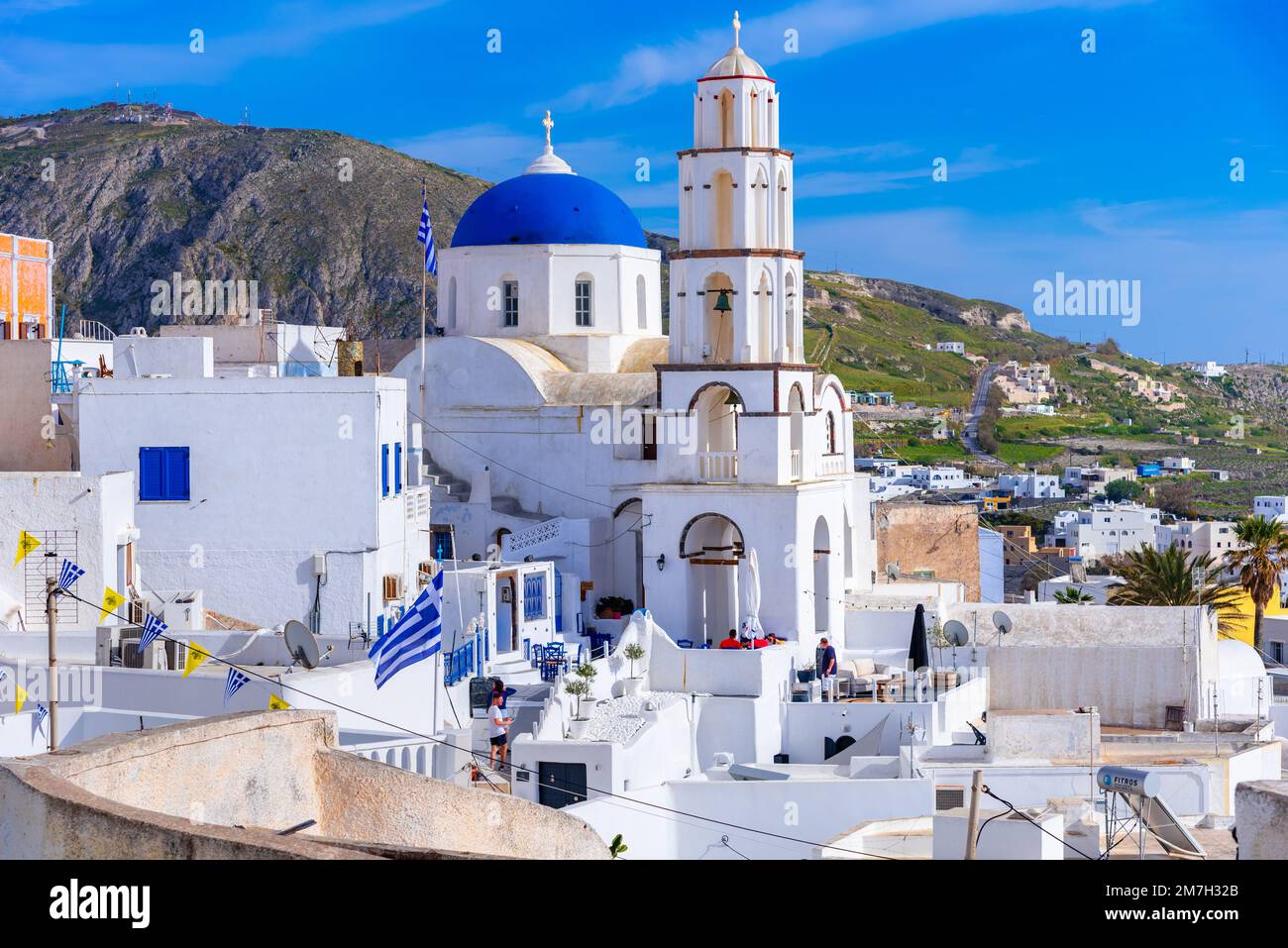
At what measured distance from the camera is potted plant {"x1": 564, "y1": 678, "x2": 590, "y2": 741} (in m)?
25.5

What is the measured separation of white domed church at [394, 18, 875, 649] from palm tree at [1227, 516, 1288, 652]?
1093 cm

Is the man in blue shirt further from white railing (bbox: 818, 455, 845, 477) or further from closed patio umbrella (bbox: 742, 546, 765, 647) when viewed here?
white railing (bbox: 818, 455, 845, 477)

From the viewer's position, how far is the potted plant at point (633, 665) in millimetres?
28312

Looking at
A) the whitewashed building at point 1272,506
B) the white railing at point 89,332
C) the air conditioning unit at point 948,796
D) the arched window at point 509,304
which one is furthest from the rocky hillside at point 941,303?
the air conditioning unit at point 948,796

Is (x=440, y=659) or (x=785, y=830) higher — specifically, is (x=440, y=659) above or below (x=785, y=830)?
above

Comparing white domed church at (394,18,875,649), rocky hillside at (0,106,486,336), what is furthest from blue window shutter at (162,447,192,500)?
rocky hillside at (0,106,486,336)

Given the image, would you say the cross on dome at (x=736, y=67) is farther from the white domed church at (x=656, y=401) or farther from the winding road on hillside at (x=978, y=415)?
the winding road on hillside at (x=978, y=415)

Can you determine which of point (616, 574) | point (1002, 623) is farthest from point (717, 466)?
point (1002, 623)

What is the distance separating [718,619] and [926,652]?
3.93 meters

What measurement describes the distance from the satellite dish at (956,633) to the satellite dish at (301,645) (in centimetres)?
→ 1262

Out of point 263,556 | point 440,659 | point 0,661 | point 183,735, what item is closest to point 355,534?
point 263,556

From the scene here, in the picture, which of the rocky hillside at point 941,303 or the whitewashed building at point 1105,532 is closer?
the whitewashed building at point 1105,532

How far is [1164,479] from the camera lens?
117 meters
